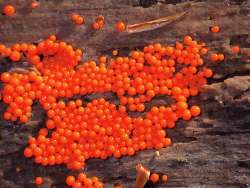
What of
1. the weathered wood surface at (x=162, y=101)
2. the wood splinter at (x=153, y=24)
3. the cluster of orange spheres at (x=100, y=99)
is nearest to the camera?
the cluster of orange spheres at (x=100, y=99)

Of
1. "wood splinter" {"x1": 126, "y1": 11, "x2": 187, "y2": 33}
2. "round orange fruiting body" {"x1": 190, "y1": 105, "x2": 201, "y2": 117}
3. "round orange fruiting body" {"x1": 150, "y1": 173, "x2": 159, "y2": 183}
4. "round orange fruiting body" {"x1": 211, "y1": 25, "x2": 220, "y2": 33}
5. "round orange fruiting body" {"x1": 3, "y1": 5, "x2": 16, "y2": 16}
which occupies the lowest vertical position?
"round orange fruiting body" {"x1": 150, "y1": 173, "x2": 159, "y2": 183}

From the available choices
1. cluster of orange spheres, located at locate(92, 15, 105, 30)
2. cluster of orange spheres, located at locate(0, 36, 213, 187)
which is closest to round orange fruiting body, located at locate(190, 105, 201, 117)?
cluster of orange spheres, located at locate(0, 36, 213, 187)

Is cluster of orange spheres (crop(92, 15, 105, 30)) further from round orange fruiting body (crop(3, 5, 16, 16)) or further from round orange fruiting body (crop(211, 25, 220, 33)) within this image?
round orange fruiting body (crop(211, 25, 220, 33))

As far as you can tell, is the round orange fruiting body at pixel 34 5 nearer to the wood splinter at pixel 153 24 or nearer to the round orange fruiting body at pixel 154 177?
the wood splinter at pixel 153 24

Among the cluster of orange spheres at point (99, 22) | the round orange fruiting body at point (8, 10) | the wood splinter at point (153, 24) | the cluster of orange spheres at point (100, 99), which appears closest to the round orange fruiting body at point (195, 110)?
the cluster of orange spheres at point (100, 99)

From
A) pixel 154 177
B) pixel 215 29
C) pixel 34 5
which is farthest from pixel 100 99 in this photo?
pixel 215 29

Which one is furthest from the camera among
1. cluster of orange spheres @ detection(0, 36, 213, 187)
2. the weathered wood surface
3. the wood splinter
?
the wood splinter

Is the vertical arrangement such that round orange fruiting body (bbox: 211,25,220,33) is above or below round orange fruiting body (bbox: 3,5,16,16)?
below

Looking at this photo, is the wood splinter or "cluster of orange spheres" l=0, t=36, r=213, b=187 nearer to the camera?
"cluster of orange spheres" l=0, t=36, r=213, b=187
